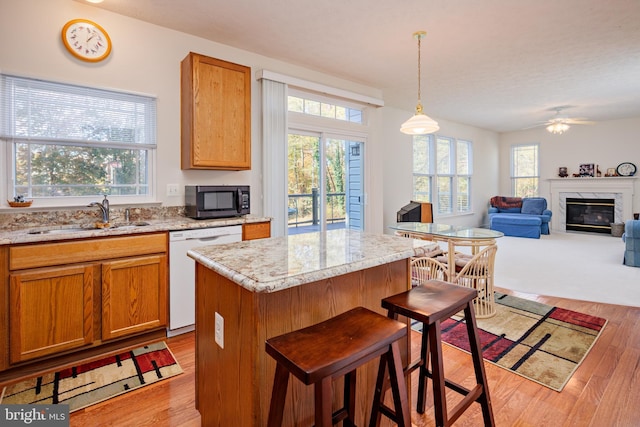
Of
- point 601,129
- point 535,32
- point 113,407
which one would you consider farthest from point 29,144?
point 601,129

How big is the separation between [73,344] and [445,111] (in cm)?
677

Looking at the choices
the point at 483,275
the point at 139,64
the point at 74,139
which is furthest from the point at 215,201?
the point at 483,275

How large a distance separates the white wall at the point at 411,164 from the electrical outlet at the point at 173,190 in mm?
3135

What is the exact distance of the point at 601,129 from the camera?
773 centimetres

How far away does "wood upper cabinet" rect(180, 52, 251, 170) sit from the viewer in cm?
297

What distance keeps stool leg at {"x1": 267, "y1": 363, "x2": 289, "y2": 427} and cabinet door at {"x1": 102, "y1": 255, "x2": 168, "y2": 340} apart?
6.12 ft

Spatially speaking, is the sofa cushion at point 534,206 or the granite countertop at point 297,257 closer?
the granite countertop at point 297,257

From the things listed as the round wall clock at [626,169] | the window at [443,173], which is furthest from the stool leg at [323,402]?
the round wall clock at [626,169]

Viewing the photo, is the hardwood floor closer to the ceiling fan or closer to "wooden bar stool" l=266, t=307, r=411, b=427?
"wooden bar stool" l=266, t=307, r=411, b=427

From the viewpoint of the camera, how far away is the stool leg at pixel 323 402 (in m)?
0.95

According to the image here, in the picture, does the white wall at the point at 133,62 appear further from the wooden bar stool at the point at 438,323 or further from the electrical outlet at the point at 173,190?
the wooden bar stool at the point at 438,323

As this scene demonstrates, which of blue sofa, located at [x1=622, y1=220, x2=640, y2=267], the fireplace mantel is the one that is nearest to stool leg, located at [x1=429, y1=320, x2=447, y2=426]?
blue sofa, located at [x1=622, y1=220, x2=640, y2=267]

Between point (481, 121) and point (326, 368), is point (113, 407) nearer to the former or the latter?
point (326, 368)

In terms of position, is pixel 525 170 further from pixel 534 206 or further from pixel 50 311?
pixel 50 311
